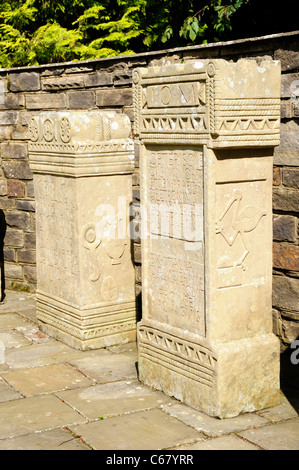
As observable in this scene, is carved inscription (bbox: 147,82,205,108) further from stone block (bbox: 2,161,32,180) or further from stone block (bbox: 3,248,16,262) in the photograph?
stone block (bbox: 3,248,16,262)

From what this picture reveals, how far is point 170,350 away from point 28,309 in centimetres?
262

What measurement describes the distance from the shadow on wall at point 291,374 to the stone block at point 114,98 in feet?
7.92

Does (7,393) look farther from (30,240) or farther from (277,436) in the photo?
(30,240)

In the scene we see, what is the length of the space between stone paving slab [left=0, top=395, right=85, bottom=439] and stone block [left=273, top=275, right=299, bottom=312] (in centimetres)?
169

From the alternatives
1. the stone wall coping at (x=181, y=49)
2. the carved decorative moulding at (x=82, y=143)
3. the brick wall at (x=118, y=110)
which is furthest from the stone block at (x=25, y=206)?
the carved decorative moulding at (x=82, y=143)

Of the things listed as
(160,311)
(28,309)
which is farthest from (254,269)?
(28,309)

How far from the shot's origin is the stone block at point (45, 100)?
21.5ft

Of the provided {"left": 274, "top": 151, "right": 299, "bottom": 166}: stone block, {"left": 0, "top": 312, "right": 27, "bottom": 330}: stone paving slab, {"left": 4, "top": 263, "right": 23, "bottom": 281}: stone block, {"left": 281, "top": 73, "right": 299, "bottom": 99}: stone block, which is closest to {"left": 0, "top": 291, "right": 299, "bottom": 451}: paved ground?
{"left": 0, "top": 312, "right": 27, "bottom": 330}: stone paving slab

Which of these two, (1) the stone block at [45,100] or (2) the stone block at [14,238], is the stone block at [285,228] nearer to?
(1) the stone block at [45,100]

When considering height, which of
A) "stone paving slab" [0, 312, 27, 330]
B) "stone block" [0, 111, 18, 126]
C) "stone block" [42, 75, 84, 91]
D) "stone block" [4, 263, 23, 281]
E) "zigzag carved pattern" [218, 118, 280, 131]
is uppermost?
"stone block" [42, 75, 84, 91]

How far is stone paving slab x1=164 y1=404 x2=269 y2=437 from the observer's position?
3.71m

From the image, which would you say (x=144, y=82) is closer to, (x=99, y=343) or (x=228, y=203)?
(x=228, y=203)

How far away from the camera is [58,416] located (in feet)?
13.0

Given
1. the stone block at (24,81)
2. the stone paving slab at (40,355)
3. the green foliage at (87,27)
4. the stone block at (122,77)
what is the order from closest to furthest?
the stone paving slab at (40,355) → the stone block at (122,77) → the stone block at (24,81) → the green foliage at (87,27)
